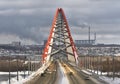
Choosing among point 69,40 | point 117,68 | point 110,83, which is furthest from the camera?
point 69,40

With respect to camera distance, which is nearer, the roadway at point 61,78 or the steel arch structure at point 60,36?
the roadway at point 61,78

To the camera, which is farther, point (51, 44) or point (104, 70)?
point (51, 44)

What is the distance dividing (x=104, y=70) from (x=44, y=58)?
23901 millimetres

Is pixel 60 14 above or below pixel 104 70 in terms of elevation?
above

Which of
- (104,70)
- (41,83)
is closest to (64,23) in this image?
(104,70)

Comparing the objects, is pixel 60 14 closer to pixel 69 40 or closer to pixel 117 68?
pixel 69 40


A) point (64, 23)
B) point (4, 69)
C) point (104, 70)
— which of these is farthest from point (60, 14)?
point (104, 70)

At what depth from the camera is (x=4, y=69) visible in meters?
163

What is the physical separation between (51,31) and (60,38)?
1081 centimetres

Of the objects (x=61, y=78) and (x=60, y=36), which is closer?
(x=61, y=78)

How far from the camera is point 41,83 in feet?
178

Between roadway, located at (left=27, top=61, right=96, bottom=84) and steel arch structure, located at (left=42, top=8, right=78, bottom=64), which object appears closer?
roadway, located at (left=27, top=61, right=96, bottom=84)

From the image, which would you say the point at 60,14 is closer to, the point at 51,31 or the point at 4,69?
the point at 51,31

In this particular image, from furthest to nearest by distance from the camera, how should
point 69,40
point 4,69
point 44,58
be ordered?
point 69,40, point 4,69, point 44,58
